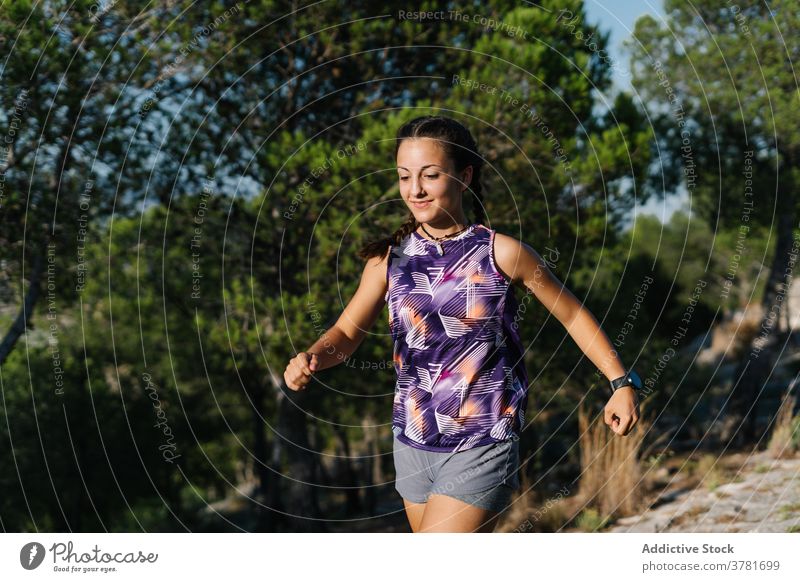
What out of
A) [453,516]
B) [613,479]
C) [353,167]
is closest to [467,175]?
[453,516]

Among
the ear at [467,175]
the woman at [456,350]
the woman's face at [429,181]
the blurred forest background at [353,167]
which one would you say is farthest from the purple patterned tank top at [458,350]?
the blurred forest background at [353,167]

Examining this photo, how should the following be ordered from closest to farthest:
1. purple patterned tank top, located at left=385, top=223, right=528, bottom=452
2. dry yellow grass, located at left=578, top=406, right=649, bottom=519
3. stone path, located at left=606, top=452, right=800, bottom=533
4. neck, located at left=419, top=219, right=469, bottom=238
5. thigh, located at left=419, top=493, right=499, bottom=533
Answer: thigh, located at left=419, top=493, right=499, bottom=533
purple patterned tank top, located at left=385, top=223, right=528, bottom=452
neck, located at left=419, top=219, right=469, bottom=238
stone path, located at left=606, top=452, right=800, bottom=533
dry yellow grass, located at left=578, top=406, right=649, bottom=519

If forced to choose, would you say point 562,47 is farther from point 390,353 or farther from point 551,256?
point 390,353

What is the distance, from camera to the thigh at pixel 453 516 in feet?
11.4

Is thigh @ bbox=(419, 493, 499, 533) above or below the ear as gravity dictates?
below

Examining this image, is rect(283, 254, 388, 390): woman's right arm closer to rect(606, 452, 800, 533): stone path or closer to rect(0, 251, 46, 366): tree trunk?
rect(606, 452, 800, 533): stone path

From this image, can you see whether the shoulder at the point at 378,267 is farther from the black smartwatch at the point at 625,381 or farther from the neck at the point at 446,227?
the black smartwatch at the point at 625,381

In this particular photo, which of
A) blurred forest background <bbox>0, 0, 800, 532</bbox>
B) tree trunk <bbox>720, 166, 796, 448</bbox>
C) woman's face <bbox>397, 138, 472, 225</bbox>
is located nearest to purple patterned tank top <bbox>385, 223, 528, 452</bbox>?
woman's face <bbox>397, 138, 472, 225</bbox>

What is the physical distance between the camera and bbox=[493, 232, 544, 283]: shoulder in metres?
3.62

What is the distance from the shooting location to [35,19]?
799 cm

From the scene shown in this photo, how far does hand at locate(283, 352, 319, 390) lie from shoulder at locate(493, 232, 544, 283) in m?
0.91

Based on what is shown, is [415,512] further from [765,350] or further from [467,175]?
[765,350]

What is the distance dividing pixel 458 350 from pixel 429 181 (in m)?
0.75

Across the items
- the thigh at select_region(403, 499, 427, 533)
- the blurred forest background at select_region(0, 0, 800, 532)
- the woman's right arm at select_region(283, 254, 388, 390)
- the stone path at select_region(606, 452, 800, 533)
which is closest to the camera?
the thigh at select_region(403, 499, 427, 533)
